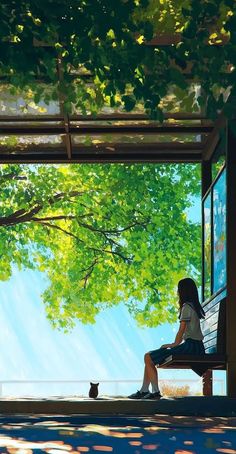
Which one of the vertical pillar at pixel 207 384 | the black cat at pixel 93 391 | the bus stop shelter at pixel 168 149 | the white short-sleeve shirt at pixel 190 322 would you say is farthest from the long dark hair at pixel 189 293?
the vertical pillar at pixel 207 384

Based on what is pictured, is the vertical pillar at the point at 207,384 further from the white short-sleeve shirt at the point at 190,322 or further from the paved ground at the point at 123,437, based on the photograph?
the paved ground at the point at 123,437

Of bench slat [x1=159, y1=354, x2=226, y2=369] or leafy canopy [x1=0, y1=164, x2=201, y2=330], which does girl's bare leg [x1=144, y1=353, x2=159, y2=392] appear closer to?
bench slat [x1=159, y1=354, x2=226, y2=369]

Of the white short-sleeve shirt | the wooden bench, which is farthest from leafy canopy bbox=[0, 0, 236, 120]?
the white short-sleeve shirt

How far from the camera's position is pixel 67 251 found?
24906 millimetres

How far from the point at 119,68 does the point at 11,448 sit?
3.47 meters

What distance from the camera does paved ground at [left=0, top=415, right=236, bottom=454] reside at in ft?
22.7

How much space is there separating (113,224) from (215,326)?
11388 mm

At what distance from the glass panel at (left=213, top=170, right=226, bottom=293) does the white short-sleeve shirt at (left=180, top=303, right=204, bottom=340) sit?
0.61 metres

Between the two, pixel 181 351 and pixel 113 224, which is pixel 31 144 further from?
pixel 113 224

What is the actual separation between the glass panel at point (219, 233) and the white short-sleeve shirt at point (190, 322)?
0.61 meters

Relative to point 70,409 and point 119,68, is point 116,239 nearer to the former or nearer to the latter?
point 70,409

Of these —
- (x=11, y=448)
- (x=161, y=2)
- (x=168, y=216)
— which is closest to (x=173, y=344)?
(x=161, y=2)

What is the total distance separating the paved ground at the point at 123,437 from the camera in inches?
273

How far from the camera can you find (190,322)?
39.3 feet
